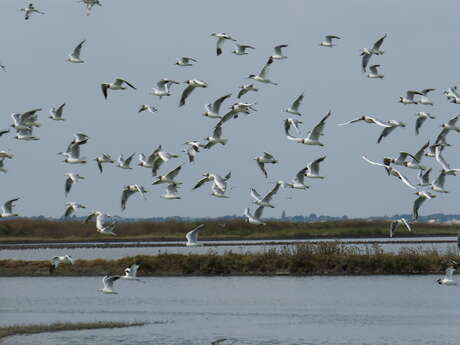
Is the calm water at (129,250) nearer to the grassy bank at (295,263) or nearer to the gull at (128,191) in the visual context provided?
the grassy bank at (295,263)

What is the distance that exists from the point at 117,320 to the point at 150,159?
5.94 metres

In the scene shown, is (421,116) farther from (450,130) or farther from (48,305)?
(48,305)

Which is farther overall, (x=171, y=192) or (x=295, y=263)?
(x=295, y=263)

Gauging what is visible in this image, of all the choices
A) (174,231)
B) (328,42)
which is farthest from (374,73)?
(174,231)

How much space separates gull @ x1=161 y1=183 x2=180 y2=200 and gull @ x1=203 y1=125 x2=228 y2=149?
148 centimetres

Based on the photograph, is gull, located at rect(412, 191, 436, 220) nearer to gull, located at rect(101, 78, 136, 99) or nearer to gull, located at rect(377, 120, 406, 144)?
gull, located at rect(377, 120, 406, 144)

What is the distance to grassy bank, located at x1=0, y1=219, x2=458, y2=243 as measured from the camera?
9781cm

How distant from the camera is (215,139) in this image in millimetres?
34906

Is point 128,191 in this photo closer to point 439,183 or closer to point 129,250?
point 439,183

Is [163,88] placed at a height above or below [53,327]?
above

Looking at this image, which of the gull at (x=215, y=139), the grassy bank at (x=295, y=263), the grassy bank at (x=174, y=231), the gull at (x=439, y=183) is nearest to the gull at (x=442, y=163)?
the gull at (x=439, y=183)

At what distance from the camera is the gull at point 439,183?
33312 mm

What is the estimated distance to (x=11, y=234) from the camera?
98.4 metres

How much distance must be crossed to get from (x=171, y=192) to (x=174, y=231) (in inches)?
2555
